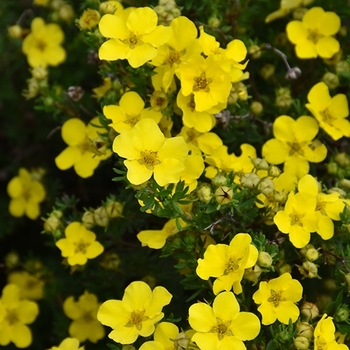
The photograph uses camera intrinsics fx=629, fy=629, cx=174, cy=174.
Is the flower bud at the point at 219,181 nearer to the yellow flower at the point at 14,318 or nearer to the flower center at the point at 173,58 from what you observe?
the flower center at the point at 173,58

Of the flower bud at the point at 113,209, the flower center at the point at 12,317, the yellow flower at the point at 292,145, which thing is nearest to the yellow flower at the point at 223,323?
the flower bud at the point at 113,209

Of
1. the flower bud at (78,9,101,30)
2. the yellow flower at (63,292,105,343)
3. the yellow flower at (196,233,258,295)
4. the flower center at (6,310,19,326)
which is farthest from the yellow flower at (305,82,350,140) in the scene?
the flower center at (6,310,19,326)

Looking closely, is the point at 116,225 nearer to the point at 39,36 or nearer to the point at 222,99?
the point at 222,99

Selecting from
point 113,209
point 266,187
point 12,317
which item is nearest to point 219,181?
point 266,187

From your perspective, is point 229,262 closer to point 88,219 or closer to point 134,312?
point 134,312

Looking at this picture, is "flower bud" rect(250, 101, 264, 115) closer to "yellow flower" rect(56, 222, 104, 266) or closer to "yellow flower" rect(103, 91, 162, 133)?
"yellow flower" rect(103, 91, 162, 133)

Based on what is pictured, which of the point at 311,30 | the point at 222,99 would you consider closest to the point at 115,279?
the point at 222,99
